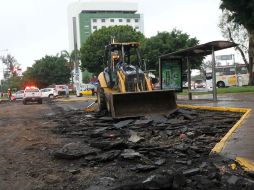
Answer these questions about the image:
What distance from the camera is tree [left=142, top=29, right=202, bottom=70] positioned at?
Result: 54.4 metres

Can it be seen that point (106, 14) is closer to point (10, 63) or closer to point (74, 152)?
point (10, 63)

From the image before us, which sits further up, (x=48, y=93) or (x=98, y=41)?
(x=98, y=41)

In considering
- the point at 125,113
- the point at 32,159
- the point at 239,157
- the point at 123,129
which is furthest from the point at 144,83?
the point at 239,157

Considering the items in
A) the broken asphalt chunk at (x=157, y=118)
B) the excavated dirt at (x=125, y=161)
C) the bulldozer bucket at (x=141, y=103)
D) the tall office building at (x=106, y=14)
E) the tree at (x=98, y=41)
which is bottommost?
the excavated dirt at (x=125, y=161)

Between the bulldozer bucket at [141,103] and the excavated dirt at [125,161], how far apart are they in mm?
2725

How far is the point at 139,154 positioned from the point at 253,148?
2.13 metres

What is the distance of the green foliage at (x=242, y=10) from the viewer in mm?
21484

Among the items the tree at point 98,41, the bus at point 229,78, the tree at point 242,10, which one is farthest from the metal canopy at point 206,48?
the tree at point 98,41

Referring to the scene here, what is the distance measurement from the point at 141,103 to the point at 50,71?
74.5m

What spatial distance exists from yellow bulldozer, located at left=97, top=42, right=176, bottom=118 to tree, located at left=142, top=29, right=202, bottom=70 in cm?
3472

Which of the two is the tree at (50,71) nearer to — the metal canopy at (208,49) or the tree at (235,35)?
the tree at (235,35)

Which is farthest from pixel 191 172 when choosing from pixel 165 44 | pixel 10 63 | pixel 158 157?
pixel 10 63

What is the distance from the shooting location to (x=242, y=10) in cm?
2223

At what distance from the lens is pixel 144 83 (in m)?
17.7
